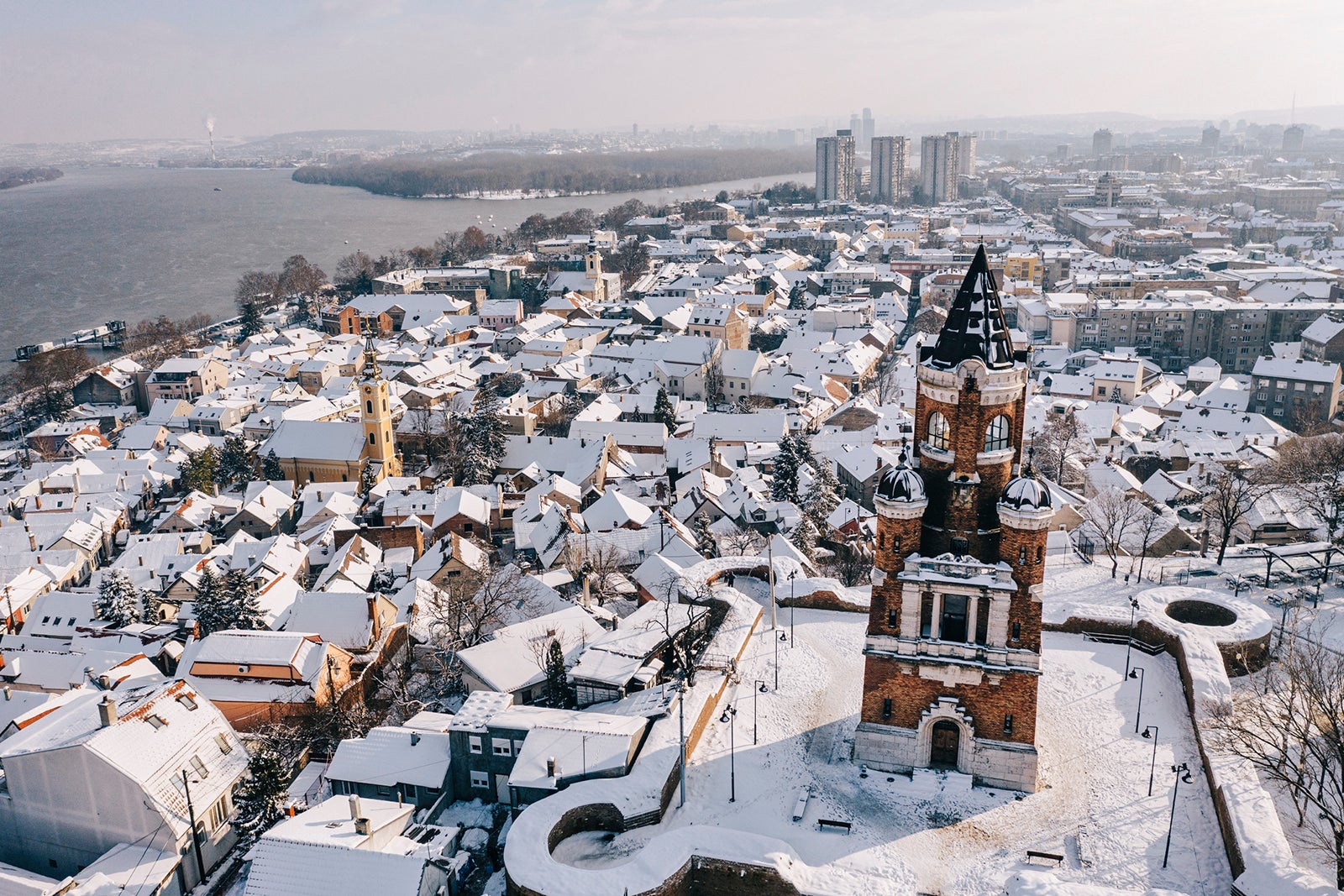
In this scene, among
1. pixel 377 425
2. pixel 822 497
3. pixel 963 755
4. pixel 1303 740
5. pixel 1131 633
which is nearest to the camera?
pixel 1303 740

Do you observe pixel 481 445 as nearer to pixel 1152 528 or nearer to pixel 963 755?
pixel 1152 528

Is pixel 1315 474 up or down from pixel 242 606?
up

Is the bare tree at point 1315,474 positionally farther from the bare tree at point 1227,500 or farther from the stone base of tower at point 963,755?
the stone base of tower at point 963,755

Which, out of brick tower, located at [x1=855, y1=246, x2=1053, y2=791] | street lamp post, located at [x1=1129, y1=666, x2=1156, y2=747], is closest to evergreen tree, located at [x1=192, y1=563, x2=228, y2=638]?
brick tower, located at [x1=855, y1=246, x2=1053, y2=791]

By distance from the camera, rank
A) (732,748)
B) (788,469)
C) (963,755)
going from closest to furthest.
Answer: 1. (963,755)
2. (732,748)
3. (788,469)

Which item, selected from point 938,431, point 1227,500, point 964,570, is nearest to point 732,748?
point 964,570

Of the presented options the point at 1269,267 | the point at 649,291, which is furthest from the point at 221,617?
the point at 1269,267

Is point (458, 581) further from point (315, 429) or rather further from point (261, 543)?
point (315, 429)
